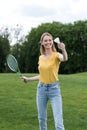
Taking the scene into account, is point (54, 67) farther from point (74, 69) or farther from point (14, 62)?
point (74, 69)

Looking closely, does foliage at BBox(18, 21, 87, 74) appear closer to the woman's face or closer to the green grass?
the green grass

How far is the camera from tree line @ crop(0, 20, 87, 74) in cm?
9332

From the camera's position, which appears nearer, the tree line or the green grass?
the green grass

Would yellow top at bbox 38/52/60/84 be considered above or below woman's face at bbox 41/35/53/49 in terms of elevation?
below

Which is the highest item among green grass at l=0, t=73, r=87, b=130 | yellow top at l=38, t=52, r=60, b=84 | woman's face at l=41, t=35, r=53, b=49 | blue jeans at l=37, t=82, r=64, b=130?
woman's face at l=41, t=35, r=53, b=49

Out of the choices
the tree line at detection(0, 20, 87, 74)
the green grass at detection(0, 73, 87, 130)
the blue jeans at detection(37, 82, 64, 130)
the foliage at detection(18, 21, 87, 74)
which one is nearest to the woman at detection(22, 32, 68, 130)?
the blue jeans at detection(37, 82, 64, 130)

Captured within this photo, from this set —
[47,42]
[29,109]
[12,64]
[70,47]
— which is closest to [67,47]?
[70,47]

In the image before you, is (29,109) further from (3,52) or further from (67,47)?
(67,47)

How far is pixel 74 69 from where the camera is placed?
305 ft

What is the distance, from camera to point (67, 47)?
94.9m

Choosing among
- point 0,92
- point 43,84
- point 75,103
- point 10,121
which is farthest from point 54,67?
point 0,92

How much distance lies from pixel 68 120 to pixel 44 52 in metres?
3.96

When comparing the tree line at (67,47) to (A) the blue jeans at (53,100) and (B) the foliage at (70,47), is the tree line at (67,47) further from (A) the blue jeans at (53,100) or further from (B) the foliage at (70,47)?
(A) the blue jeans at (53,100)

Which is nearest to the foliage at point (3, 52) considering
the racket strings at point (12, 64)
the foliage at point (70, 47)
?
the foliage at point (70, 47)
